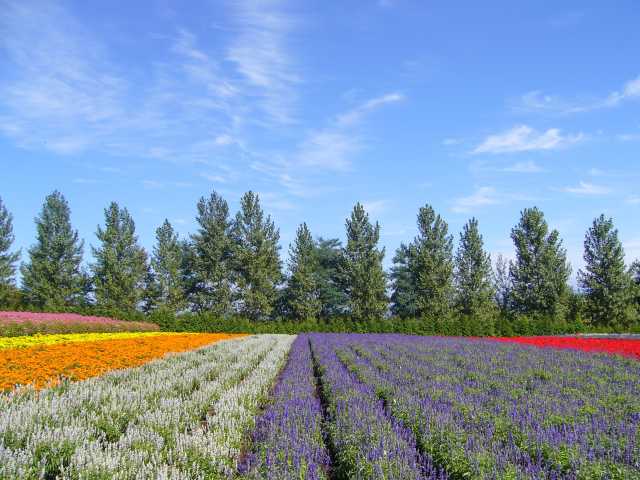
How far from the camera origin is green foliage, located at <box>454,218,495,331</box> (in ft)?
144

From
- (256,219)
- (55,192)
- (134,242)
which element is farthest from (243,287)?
(55,192)

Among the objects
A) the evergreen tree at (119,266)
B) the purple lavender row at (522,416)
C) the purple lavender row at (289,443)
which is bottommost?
the purple lavender row at (289,443)

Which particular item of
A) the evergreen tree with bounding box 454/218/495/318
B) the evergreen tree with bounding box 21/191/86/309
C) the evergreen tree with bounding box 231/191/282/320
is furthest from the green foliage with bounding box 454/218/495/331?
the evergreen tree with bounding box 21/191/86/309

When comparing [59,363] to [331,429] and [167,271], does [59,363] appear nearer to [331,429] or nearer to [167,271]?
[331,429]

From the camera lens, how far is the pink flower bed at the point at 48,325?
21.2 m

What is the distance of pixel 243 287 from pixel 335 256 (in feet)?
46.4

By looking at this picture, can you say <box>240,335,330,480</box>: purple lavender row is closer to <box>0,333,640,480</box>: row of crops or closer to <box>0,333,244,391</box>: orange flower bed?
<box>0,333,640,480</box>: row of crops

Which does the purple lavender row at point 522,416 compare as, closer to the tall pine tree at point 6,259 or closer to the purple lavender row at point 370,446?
the purple lavender row at point 370,446

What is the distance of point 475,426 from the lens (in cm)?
614

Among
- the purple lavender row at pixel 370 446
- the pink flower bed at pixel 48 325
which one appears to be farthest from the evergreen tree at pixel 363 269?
the purple lavender row at pixel 370 446

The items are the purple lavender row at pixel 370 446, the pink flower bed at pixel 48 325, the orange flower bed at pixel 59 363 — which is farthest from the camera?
the pink flower bed at pixel 48 325

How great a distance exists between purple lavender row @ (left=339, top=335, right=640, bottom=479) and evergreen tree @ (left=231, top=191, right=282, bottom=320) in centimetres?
3248

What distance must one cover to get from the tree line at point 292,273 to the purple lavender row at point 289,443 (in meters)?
34.7

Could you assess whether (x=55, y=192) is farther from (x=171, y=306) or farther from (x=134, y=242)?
(x=171, y=306)
